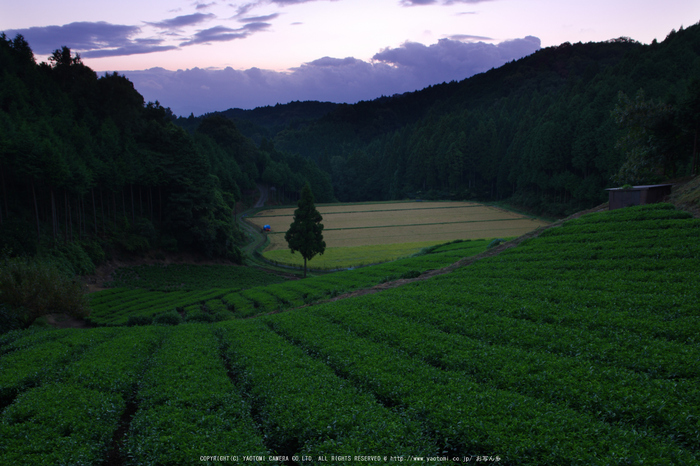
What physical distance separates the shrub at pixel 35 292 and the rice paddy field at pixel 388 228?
25989 mm

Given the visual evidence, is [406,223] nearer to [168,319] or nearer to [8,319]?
[168,319]

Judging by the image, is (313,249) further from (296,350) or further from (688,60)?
(688,60)

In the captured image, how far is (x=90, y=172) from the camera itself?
39.4 m

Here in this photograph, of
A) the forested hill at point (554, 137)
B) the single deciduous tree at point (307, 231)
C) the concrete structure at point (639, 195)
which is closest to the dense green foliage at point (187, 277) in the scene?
the single deciduous tree at point (307, 231)

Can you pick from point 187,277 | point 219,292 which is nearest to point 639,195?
point 219,292

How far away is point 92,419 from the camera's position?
8.45 m

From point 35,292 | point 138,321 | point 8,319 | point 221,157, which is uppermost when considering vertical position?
point 221,157

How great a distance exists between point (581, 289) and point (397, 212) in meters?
71.8

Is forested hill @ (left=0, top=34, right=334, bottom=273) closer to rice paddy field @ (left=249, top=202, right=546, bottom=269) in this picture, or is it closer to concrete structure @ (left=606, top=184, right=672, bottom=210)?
rice paddy field @ (left=249, top=202, right=546, bottom=269)

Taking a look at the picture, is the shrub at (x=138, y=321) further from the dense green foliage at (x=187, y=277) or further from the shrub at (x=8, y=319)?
the dense green foliage at (x=187, y=277)

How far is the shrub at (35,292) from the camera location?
2088cm

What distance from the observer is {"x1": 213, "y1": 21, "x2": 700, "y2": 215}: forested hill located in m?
34.1

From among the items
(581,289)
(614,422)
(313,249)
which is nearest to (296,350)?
(614,422)

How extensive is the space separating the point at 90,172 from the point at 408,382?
42801 mm
